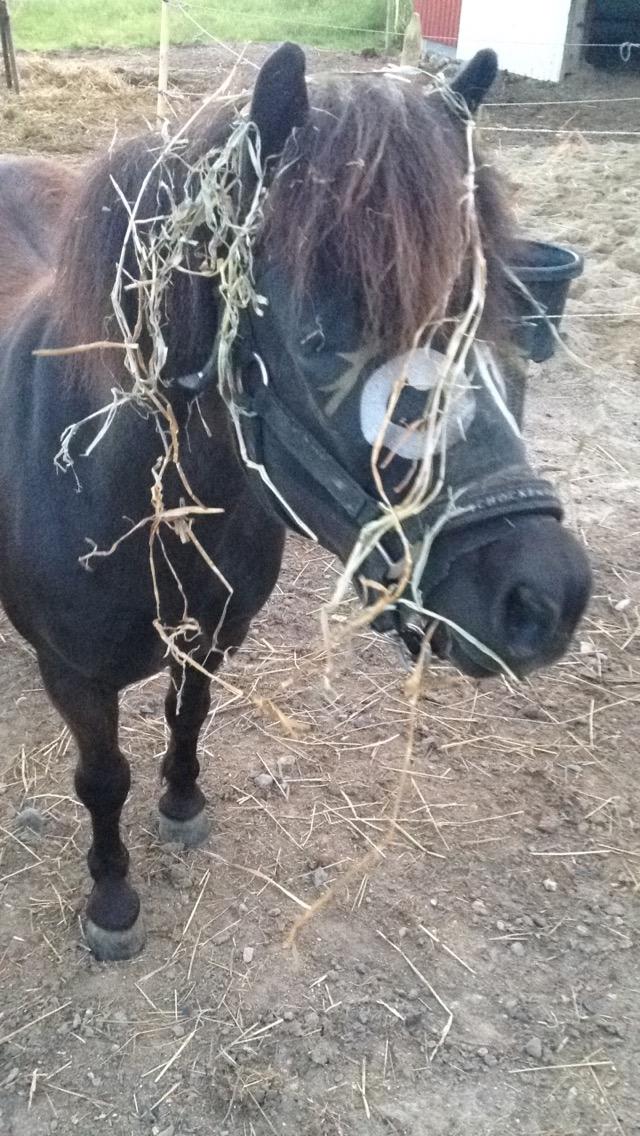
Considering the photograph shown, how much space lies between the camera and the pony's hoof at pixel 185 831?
2.54 m

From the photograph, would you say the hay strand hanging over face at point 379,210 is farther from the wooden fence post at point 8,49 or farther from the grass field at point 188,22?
the grass field at point 188,22

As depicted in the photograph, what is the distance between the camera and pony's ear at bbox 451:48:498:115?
133 cm

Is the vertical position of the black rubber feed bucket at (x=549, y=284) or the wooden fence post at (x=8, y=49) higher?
the wooden fence post at (x=8, y=49)

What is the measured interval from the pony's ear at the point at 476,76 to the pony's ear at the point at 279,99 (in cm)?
28

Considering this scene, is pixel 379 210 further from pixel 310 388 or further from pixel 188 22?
pixel 188 22

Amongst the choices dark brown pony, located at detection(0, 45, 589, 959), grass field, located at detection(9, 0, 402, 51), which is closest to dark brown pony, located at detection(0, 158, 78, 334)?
dark brown pony, located at detection(0, 45, 589, 959)

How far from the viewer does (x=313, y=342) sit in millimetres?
1202

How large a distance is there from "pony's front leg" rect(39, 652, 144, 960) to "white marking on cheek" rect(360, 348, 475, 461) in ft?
3.34

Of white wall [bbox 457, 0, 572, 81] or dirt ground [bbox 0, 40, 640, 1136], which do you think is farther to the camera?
white wall [bbox 457, 0, 572, 81]

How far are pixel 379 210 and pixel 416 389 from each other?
9.3 inches

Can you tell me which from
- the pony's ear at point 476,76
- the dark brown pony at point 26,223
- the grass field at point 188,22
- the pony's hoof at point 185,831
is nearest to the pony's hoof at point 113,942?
the pony's hoof at point 185,831

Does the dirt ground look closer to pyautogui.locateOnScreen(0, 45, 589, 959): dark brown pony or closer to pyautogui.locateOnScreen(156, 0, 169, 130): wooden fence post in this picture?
pyautogui.locateOnScreen(156, 0, 169, 130): wooden fence post

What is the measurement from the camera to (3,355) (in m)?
2.02

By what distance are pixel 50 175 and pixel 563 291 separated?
211cm
